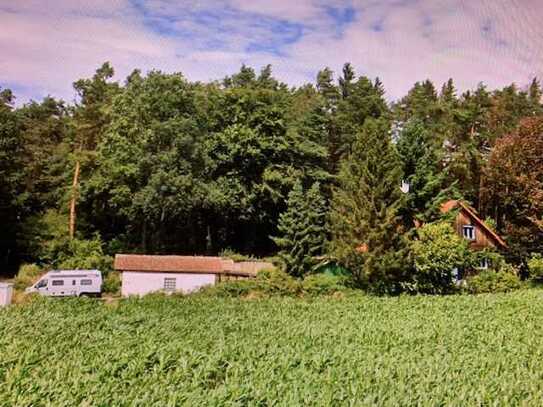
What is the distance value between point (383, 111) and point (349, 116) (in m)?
3.80

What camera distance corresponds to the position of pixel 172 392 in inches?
356

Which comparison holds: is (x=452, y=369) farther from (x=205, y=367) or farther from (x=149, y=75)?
(x=149, y=75)

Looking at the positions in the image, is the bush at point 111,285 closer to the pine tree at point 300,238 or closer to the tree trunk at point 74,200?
the tree trunk at point 74,200

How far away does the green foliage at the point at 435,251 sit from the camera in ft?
84.9

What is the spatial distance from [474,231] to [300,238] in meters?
13.7

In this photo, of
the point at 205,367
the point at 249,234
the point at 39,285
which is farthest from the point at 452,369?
the point at 249,234

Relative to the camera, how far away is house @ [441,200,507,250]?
33719 millimetres

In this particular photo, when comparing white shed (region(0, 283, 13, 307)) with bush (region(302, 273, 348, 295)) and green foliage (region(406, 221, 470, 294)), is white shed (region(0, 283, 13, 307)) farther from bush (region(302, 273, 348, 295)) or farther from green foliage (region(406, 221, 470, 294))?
green foliage (region(406, 221, 470, 294))

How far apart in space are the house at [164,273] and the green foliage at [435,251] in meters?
11.1

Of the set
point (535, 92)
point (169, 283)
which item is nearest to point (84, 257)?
point (169, 283)

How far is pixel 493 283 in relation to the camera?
93.3 feet

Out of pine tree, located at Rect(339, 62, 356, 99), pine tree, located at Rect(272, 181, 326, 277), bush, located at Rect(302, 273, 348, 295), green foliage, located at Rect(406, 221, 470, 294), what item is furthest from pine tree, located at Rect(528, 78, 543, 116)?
bush, located at Rect(302, 273, 348, 295)

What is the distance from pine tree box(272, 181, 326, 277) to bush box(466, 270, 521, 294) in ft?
30.7

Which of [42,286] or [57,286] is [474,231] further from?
[42,286]
